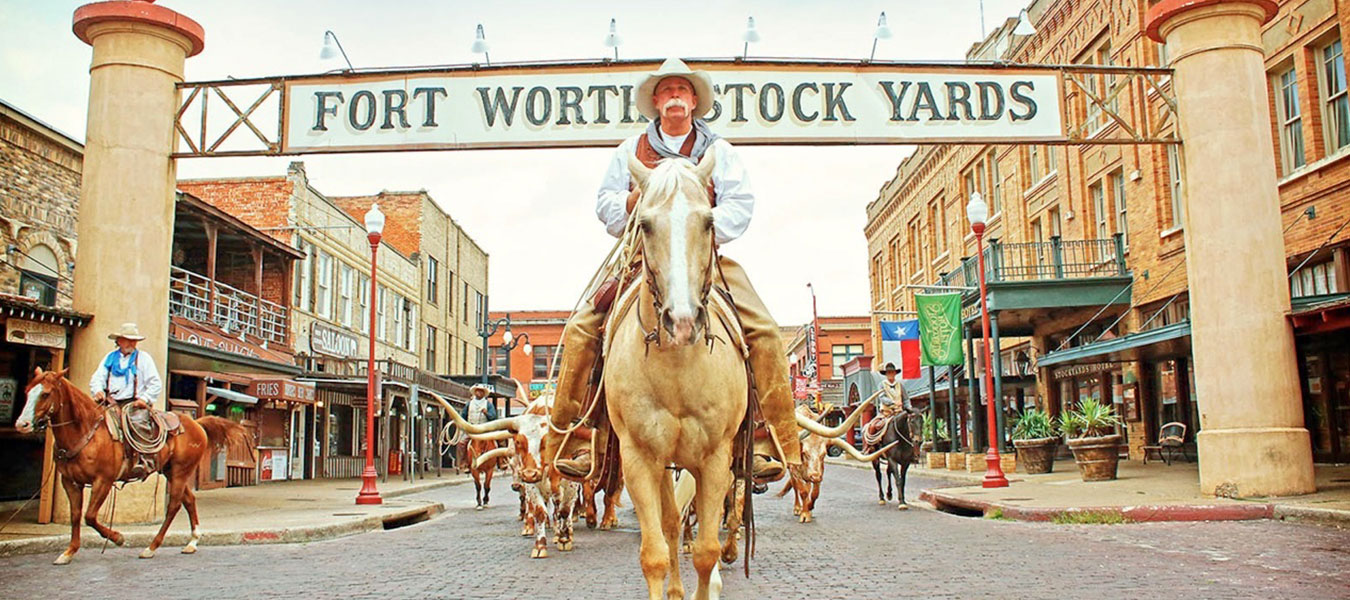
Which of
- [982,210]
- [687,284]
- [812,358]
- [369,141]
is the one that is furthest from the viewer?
[812,358]

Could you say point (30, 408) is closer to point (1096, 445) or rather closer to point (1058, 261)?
point (1096, 445)

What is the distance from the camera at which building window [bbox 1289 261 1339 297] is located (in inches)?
698

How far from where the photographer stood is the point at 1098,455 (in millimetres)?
17781

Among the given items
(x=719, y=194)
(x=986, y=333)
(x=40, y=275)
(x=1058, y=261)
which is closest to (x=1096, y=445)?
(x=986, y=333)

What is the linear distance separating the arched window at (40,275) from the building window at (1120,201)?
23569 mm

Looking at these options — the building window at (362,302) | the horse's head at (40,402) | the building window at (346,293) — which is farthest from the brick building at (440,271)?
the horse's head at (40,402)

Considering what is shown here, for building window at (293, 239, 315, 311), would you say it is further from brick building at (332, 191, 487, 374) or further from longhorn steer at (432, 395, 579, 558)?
longhorn steer at (432, 395, 579, 558)

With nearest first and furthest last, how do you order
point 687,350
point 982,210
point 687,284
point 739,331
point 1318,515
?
point 687,284 < point 687,350 < point 739,331 < point 1318,515 < point 982,210

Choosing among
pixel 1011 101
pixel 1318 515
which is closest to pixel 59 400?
pixel 1011 101

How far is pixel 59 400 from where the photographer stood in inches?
406

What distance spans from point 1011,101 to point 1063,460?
16.7m

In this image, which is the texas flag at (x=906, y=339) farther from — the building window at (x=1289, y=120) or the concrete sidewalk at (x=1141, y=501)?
the building window at (x=1289, y=120)

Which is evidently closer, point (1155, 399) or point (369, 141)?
point (369, 141)

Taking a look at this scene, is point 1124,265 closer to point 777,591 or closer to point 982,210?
point 982,210
